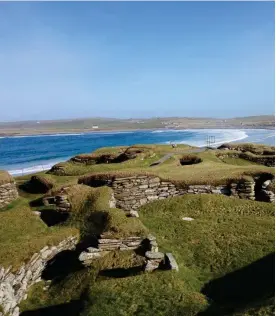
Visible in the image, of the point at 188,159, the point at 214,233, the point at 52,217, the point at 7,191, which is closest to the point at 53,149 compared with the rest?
the point at 188,159

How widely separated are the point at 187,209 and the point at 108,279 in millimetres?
9562

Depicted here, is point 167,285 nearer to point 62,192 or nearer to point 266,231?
point 266,231

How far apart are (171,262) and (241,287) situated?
113 inches

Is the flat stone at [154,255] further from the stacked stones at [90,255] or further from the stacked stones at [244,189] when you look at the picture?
the stacked stones at [244,189]

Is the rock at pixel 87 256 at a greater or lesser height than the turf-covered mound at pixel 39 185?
lesser

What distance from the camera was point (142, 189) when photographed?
25.7m

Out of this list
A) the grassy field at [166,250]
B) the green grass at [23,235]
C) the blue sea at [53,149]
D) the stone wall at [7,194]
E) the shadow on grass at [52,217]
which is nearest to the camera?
the grassy field at [166,250]

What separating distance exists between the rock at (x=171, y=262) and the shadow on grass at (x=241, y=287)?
4.59 ft

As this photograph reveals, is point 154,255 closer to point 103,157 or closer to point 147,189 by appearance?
point 147,189

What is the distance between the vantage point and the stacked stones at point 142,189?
25469mm

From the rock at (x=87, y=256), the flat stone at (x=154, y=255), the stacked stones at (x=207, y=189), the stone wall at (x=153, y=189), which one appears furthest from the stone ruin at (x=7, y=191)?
the flat stone at (x=154, y=255)

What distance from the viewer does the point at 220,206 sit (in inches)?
906

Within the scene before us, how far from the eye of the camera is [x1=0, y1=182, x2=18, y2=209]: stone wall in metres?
26.3

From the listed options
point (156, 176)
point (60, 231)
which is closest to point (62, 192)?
point (60, 231)
